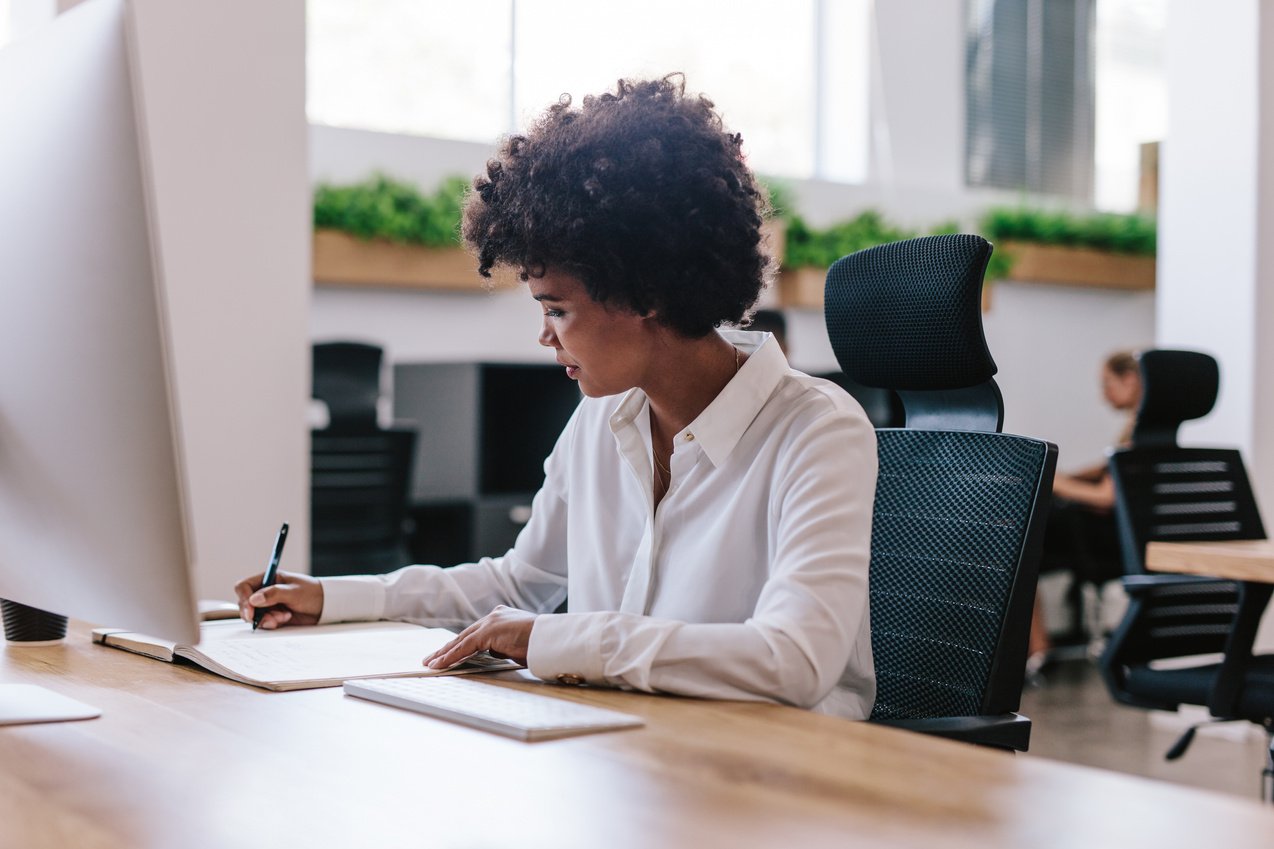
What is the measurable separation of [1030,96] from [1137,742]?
3879 mm

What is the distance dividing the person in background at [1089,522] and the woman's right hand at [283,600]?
432 centimetres

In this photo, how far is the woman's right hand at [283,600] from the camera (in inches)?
62.8

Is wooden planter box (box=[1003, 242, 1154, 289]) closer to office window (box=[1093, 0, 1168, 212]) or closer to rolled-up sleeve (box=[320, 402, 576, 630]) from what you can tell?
office window (box=[1093, 0, 1168, 212])

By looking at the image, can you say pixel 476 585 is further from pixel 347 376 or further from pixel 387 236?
pixel 387 236

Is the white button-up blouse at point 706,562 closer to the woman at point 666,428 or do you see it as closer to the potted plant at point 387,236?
the woman at point 666,428

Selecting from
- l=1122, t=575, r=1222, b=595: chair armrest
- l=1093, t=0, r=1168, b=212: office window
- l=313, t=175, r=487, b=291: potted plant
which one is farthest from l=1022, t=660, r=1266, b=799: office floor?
l=1093, t=0, r=1168, b=212: office window

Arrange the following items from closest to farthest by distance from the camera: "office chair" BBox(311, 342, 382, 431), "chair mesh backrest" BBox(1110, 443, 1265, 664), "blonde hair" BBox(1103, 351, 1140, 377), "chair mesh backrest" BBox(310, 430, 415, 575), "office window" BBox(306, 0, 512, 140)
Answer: "chair mesh backrest" BBox(1110, 443, 1265, 664), "chair mesh backrest" BBox(310, 430, 415, 575), "office chair" BBox(311, 342, 382, 431), "office window" BBox(306, 0, 512, 140), "blonde hair" BBox(1103, 351, 1140, 377)

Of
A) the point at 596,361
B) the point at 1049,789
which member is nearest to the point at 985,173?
the point at 596,361

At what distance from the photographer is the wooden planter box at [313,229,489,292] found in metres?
4.75

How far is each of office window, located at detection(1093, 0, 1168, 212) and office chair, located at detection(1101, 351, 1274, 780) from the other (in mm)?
4278

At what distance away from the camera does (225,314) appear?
9.32 feet

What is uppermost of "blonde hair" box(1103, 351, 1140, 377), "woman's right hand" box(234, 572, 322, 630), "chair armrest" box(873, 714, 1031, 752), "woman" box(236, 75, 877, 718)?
"blonde hair" box(1103, 351, 1140, 377)

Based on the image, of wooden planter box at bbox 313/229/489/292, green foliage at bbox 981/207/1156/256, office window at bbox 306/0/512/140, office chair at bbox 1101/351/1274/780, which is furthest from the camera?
green foliage at bbox 981/207/1156/256

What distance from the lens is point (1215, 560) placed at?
283 cm
